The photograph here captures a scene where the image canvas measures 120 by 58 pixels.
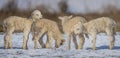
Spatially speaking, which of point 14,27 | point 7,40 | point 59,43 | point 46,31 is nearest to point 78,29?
point 59,43

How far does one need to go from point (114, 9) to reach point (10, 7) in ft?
15.1

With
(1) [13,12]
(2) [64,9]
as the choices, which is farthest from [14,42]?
(2) [64,9]

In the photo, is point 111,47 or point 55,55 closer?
point 55,55

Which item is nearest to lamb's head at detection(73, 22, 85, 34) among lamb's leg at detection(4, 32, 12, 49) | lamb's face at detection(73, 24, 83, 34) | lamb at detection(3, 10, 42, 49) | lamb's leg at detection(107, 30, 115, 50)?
lamb's face at detection(73, 24, 83, 34)

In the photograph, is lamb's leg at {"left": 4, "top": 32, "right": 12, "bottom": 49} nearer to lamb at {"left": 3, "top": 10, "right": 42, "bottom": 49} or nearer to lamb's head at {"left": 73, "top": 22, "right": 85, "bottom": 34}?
lamb at {"left": 3, "top": 10, "right": 42, "bottom": 49}

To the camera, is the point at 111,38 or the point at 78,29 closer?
the point at 111,38

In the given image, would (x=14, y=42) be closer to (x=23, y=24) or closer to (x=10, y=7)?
(x=23, y=24)

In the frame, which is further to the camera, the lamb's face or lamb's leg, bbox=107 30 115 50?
the lamb's face

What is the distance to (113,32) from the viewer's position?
11.6m

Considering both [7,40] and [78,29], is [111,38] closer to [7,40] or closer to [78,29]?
[78,29]

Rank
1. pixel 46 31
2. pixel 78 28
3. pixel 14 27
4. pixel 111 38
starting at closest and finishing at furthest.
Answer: pixel 111 38 < pixel 78 28 < pixel 14 27 < pixel 46 31

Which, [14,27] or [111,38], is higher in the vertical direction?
[14,27]

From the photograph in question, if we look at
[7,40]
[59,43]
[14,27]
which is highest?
[14,27]

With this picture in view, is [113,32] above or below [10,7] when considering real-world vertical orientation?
below
